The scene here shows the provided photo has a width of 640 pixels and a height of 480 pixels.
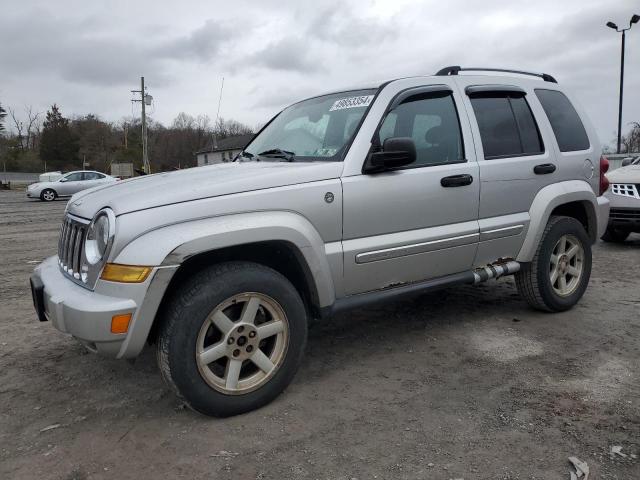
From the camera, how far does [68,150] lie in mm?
73938

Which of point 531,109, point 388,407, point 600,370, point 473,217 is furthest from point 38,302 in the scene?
point 531,109

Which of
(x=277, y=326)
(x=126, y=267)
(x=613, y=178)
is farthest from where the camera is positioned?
(x=613, y=178)

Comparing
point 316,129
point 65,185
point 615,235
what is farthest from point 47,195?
point 316,129

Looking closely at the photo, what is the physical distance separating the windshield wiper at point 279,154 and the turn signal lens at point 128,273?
142 centimetres

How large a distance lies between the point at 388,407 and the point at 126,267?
163 centimetres

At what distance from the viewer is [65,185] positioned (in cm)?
2588

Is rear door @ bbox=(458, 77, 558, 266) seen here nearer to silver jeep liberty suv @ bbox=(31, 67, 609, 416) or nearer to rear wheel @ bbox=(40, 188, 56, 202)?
silver jeep liberty suv @ bbox=(31, 67, 609, 416)

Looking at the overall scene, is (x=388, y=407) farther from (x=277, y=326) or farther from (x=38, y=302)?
(x=38, y=302)

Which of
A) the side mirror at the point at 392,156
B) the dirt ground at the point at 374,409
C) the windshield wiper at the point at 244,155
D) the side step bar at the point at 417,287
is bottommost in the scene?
the dirt ground at the point at 374,409

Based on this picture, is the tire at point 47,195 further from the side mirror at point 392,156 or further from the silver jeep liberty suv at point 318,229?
the side mirror at point 392,156

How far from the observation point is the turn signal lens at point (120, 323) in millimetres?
2635

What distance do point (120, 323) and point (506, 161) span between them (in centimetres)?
298

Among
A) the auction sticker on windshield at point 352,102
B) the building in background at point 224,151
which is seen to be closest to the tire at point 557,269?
the auction sticker on windshield at point 352,102

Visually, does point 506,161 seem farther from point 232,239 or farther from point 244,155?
point 232,239
